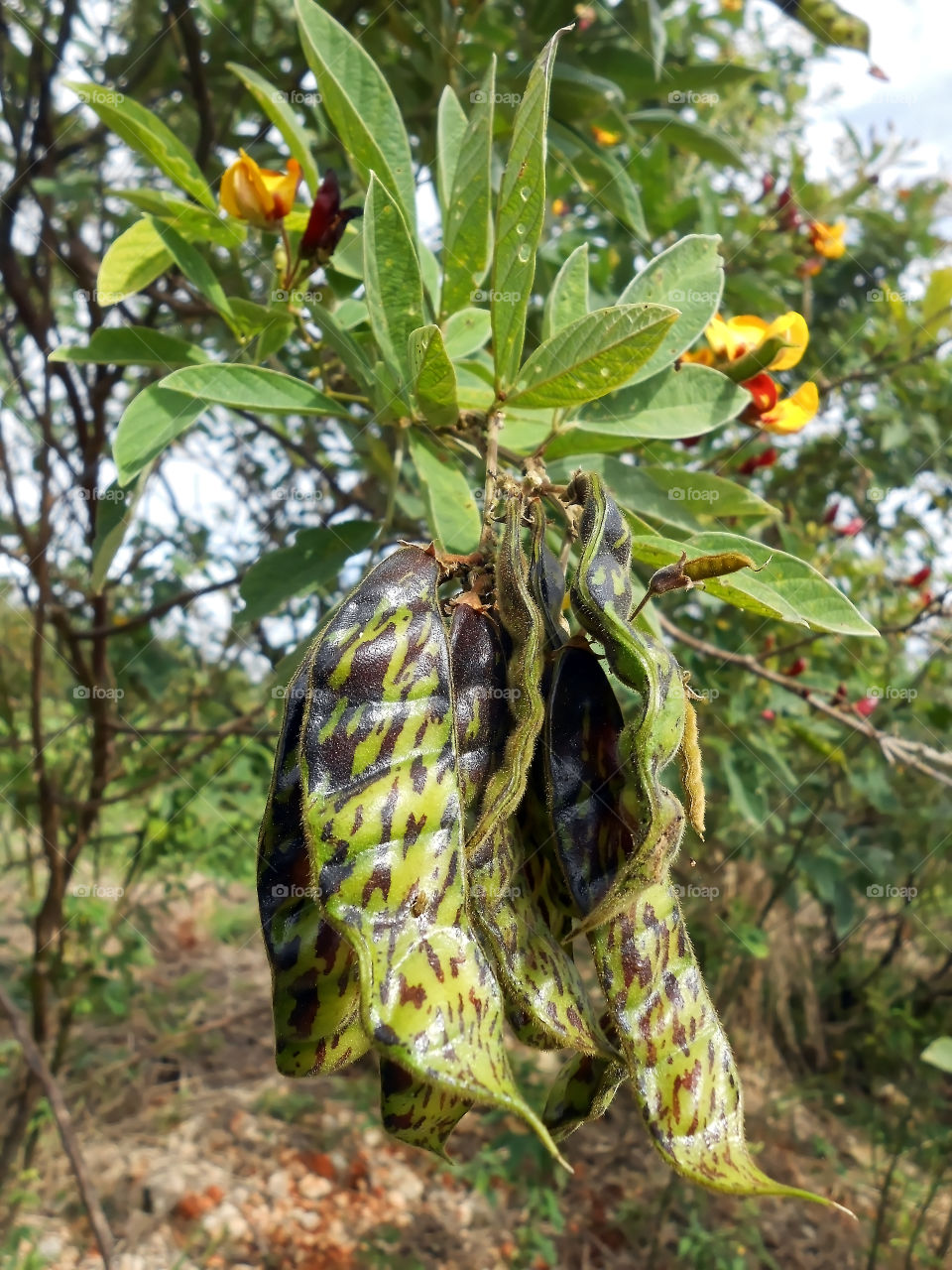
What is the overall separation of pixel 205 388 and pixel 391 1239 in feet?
11.2

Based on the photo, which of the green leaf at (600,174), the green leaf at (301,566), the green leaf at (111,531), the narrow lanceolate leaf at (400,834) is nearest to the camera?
the narrow lanceolate leaf at (400,834)

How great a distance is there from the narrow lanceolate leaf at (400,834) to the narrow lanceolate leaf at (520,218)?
32cm

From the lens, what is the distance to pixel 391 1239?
3.33m

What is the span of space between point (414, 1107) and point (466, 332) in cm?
90

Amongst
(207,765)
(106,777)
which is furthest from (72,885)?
(106,777)

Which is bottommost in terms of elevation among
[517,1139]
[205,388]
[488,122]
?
[517,1139]

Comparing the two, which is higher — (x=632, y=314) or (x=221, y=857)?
(x=632, y=314)

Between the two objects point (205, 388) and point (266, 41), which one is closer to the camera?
point (205, 388)

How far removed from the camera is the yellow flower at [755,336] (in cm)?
126

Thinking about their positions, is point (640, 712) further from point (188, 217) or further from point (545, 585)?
point (188, 217)

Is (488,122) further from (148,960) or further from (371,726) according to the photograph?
(148,960)

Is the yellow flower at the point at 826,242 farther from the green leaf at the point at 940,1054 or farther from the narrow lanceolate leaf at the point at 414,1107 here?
the narrow lanceolate leaf at the point at 414,1107

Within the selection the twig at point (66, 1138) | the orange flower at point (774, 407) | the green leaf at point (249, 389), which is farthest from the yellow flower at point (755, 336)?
the twig at point (66, 1138)

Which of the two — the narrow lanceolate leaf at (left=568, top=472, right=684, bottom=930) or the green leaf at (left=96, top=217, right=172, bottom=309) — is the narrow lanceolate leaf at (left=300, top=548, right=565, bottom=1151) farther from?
the green leaf at (left=96, top=217, right=172, bottom=309)
